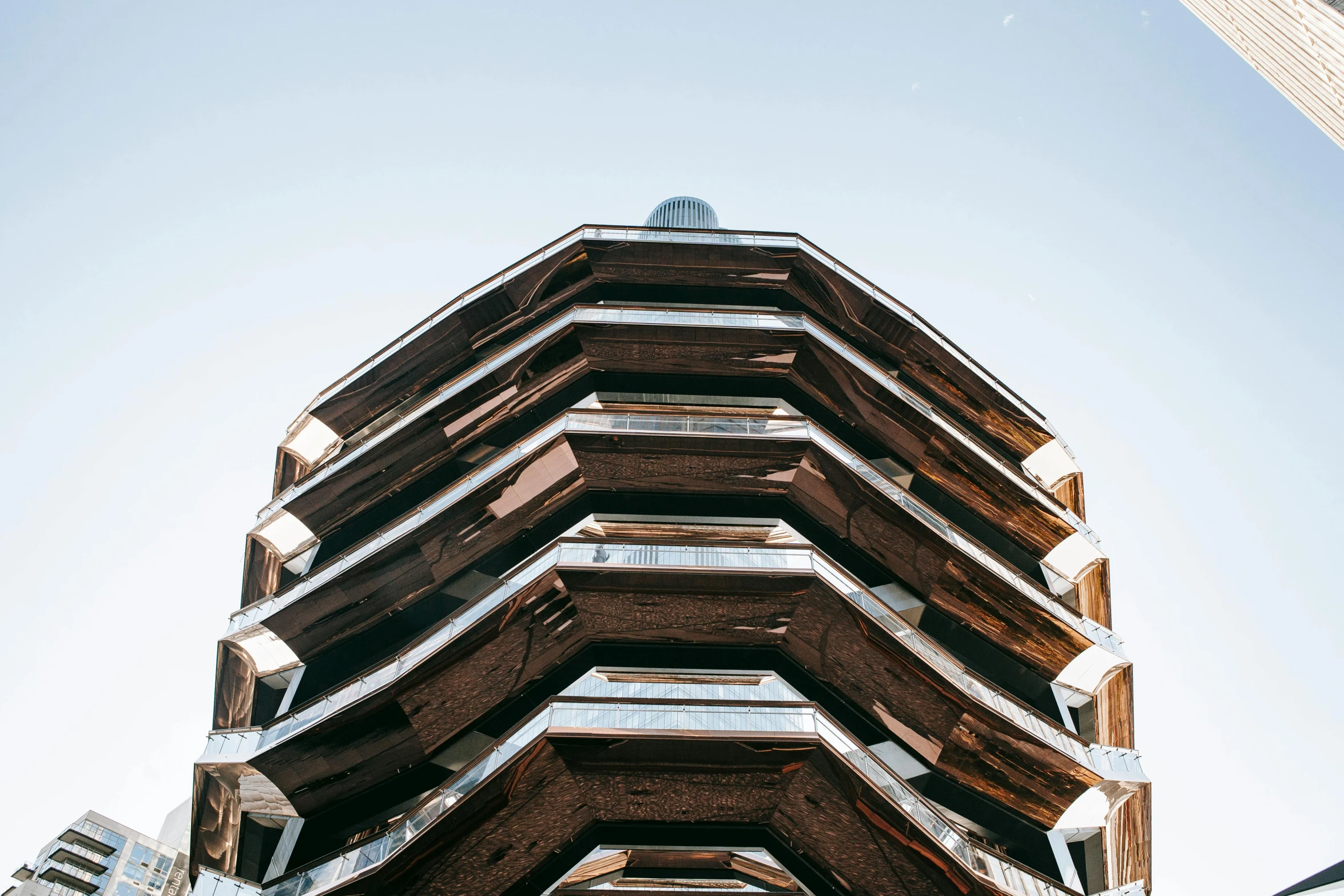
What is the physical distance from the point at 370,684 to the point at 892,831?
10.4m

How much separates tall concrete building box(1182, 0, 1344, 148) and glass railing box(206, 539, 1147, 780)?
1117 inches

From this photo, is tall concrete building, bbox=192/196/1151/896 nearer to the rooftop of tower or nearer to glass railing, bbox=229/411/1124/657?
glass railing, bbox=229/411/1124/657

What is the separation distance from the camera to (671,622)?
19859 millimetres

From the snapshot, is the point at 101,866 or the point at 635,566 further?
the point at 101,866

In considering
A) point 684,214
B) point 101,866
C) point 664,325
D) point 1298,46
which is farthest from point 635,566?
point 101,866

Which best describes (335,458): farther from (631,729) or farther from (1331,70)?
(1331,70)

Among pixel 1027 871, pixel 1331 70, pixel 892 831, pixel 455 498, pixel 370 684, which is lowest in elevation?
pixel 1027 871

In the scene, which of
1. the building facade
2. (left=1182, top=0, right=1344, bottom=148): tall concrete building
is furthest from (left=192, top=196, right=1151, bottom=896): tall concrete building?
the building facade

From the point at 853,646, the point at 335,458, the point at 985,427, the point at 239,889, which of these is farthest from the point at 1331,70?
the point at 239,889

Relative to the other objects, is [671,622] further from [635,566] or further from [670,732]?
[670,732]

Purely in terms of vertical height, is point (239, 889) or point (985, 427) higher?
point (985, 427)

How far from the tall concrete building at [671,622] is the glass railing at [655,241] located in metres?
0.11

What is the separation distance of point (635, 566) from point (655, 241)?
12043 millimetres

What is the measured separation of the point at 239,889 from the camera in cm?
1820
